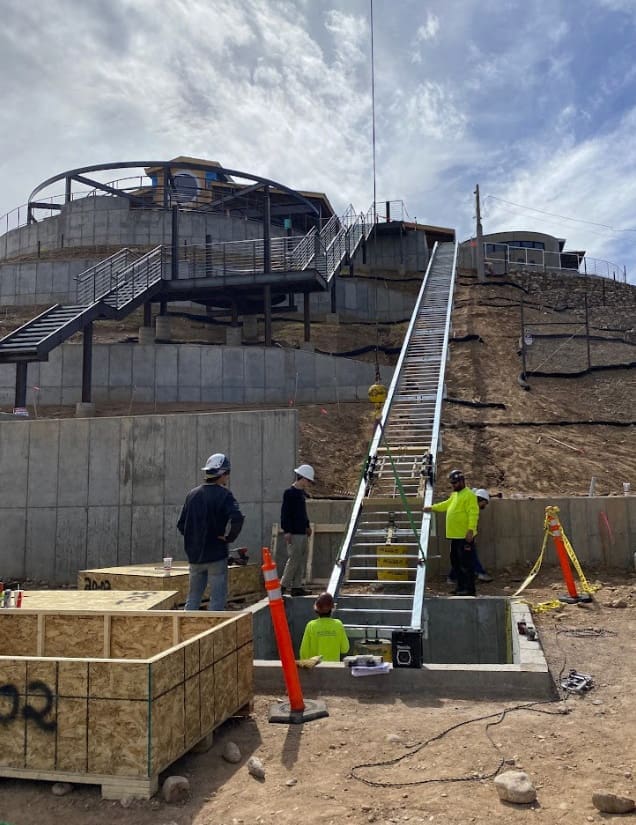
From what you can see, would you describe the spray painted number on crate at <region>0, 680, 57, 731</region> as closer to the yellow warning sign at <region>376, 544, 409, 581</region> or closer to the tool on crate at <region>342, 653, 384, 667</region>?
the tool on crate at <region>342, 653, 384, 667</region>

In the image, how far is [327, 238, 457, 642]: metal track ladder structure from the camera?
8.34m

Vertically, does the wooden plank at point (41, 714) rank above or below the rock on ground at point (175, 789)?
above

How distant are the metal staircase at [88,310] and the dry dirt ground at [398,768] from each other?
14.2 m

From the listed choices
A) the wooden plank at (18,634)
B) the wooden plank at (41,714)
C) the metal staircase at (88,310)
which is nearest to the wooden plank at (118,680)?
the wooden plank at (41,714)

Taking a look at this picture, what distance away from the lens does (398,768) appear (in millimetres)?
4027

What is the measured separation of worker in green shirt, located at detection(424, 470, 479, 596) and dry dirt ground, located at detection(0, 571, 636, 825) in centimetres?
369

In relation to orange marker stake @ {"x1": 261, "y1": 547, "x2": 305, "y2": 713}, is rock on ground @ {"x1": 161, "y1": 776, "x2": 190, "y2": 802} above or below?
below

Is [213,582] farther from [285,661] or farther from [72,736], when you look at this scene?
[72,736]

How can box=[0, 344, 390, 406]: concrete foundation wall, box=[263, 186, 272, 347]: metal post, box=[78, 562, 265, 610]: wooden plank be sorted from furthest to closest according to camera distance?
1. box=[263, 186, 272, 347]: metal post
2. box=[0, 344, 390, 406]: concrete foundation wall
3. box=[78, 562, 265, 610]: wooden plank

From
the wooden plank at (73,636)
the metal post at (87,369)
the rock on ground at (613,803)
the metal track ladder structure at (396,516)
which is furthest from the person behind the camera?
the metal post at (87,369)

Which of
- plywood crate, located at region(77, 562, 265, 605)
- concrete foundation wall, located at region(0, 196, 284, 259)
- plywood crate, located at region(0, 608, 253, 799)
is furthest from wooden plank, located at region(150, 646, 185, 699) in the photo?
concrete foundation wall, located at region(0, 196, 284, 259)

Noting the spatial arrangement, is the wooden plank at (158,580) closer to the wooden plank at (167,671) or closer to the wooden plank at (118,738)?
the wooden plank at (167,671)

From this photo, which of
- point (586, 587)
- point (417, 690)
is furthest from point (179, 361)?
point (417, 690)

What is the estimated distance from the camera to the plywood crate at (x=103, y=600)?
675 centimetres
